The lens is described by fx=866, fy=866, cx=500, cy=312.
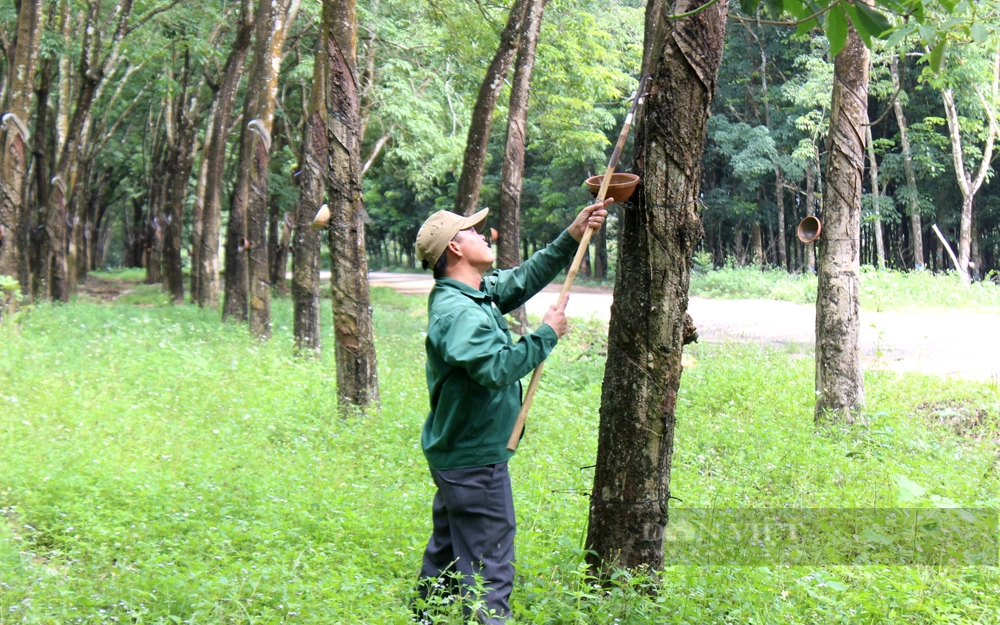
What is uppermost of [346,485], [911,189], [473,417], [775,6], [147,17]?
[147,17]

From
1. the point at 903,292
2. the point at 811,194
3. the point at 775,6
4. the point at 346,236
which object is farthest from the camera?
the point at 811,194

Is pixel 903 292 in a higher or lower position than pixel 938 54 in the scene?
lower

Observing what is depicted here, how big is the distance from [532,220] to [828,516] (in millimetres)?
35422

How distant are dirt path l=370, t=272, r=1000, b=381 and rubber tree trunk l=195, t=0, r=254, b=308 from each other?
25.9 feet

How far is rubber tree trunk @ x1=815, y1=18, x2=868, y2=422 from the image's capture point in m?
7.98

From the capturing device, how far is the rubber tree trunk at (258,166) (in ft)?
44.6

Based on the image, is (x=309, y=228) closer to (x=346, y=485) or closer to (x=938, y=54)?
(x=346, y=485)

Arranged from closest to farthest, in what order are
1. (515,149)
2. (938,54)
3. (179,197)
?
(938,54) → (515,149) → (179,197)

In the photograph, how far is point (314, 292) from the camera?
1235cm

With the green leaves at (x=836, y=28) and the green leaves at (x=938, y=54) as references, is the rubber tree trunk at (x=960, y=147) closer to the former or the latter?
the green leaves at (x=938, y=54)

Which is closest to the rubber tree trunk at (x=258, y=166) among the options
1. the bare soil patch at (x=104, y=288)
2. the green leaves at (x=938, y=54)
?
the green leaves at (x=938, y=54)

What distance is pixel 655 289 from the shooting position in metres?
3.79

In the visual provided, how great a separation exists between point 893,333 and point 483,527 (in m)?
13.2

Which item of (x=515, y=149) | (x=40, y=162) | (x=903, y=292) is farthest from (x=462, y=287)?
(x=903, y=292)
